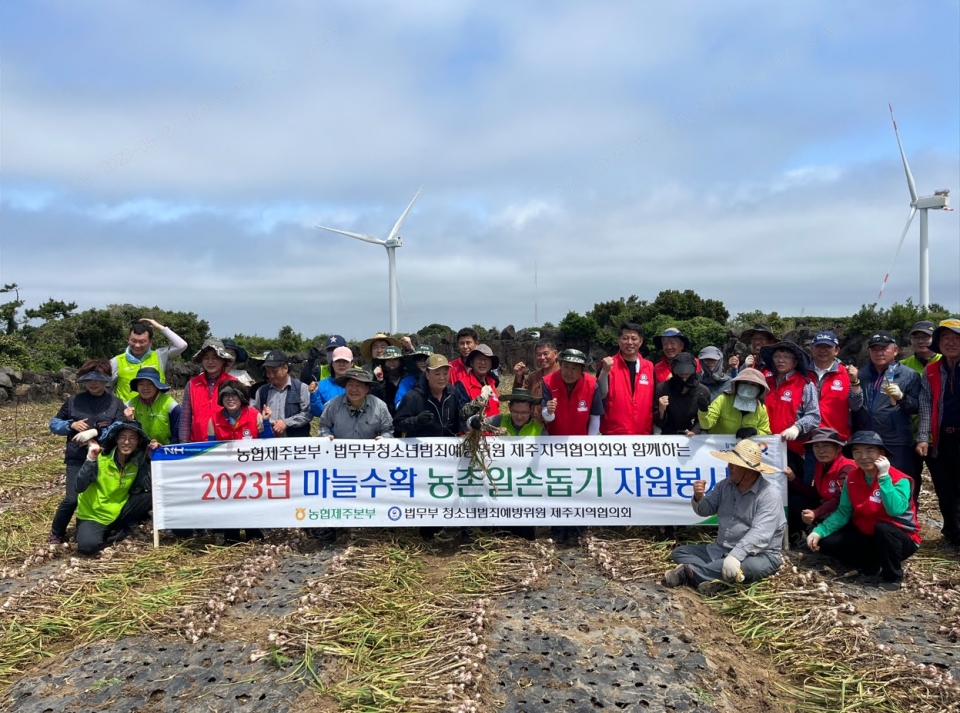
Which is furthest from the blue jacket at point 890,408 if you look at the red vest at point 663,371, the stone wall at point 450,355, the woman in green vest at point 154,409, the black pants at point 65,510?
the stone wall at point 450,355

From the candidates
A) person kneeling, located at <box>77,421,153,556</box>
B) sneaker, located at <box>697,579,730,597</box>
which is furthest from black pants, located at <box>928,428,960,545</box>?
person kneeling, located at <box>77,421,153,556</box>

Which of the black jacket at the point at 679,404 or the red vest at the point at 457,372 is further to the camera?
the red vest at the point at 457,372

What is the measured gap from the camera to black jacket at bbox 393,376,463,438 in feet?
23.5

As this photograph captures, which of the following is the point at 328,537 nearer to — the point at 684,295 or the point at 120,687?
the point at 120,687

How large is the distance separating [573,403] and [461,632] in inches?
113

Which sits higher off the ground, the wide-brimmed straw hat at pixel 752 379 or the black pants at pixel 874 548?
the wide-brimmed straw hat at pixel 752 379

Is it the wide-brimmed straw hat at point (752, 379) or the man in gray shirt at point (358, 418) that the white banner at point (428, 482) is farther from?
the wide-brimmed straw hat at point (752, 379)

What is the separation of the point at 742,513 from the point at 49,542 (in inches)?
265

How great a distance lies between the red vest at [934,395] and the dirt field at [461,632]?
3.80 ft

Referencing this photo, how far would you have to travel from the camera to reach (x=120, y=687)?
4.41 metres

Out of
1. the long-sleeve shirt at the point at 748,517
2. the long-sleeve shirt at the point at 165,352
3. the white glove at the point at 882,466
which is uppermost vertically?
the long-sleeve shirt at the point at 165,352

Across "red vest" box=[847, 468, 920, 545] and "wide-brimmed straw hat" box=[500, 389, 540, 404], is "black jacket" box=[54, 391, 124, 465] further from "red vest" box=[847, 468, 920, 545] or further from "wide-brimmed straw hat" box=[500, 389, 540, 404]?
"red vest" box=[847, 468, 920, 545]

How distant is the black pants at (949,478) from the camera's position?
6824 mm

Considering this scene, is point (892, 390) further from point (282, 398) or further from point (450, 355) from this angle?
point (450, 355)
